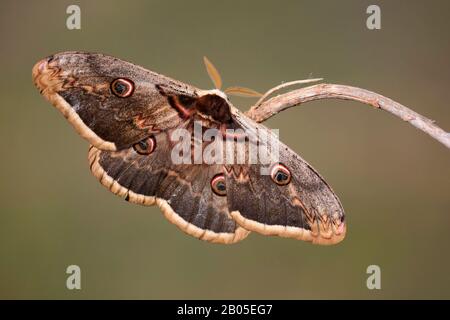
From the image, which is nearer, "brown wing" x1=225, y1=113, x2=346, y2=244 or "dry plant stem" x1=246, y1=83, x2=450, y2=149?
"dry plant stem" x1=246, y1=83, x2=450, y2=149

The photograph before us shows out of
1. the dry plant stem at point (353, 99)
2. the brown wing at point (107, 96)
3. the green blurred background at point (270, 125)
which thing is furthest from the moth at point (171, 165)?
the green blurred background at point (270, 125)

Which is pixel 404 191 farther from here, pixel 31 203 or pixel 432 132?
pixel 432 132

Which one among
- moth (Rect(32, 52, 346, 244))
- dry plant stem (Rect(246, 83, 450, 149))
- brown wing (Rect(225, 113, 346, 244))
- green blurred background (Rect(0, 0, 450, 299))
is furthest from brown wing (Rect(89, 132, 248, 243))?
green blurred background (Rect(0, 0, 450, 299))

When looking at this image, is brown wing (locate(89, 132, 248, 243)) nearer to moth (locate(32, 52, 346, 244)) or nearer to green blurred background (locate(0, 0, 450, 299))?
moth (locate(32, 52, 346, 244))

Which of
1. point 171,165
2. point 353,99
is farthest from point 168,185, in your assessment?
point 353,99

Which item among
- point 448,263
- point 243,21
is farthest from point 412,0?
point 448,263

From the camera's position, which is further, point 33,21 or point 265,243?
point 33,21
